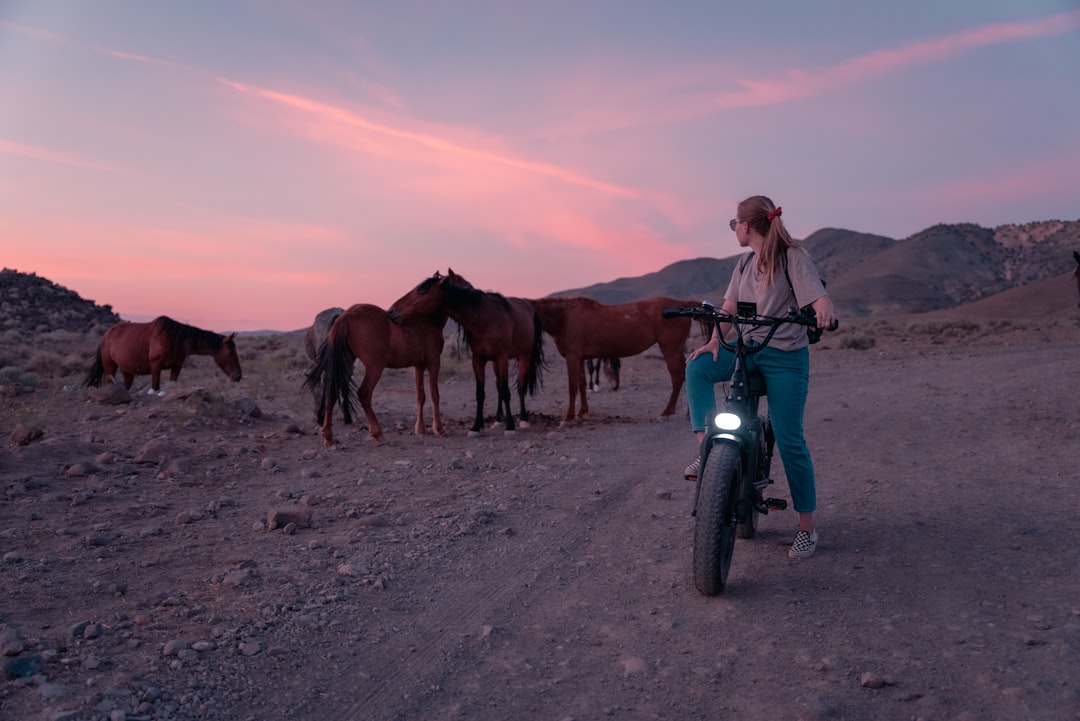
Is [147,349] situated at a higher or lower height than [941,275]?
lower

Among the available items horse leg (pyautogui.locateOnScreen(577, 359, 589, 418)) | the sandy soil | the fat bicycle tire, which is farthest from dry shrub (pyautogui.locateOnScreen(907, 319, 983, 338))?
the fat bicycle tire

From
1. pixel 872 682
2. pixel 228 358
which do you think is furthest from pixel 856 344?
pixel 872 682

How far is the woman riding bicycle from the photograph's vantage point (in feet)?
15.6

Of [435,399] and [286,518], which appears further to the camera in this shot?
[435,399]

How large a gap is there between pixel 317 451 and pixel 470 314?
10.0ft

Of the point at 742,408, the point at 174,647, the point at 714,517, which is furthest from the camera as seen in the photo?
the point at 742,408

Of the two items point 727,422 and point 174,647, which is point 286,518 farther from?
point 727,422

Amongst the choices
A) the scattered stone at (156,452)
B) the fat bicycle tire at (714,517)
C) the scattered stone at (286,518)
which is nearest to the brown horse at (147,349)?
the scattered stone at (156,452)

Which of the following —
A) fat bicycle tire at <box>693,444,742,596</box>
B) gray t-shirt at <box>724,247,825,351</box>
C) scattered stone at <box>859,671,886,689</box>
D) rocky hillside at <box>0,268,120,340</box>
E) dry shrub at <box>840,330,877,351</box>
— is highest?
rocky hillside at <box>0,268,120,340</box>

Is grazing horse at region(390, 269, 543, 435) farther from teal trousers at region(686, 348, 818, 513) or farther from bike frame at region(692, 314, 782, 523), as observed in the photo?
bike frame at region(692, 314, 782, 523)

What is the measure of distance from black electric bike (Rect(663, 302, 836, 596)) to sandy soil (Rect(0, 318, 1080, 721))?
0.28 m

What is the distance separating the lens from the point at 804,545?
509cm

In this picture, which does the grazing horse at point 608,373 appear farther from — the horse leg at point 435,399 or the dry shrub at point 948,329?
the dry shrub at point 948,329

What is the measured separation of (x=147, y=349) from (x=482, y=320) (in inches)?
309
